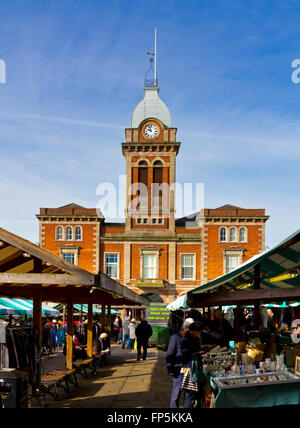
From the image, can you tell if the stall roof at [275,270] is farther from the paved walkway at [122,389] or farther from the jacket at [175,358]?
the paved walkway at [122,389]

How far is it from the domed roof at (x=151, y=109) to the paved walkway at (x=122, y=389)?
3252 centimetres

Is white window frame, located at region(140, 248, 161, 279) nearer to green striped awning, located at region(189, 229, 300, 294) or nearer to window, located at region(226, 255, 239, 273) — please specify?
window, located at region(226, 255, 239, 273)

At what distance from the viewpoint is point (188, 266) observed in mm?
42094

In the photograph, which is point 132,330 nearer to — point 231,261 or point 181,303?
point 181,303

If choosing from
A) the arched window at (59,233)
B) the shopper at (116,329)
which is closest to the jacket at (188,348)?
the shopper at (116,329)

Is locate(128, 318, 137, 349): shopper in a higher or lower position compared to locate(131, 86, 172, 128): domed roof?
lower

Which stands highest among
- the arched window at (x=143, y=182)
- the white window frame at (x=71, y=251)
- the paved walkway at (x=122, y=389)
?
the arched window at (x=143, y=182)

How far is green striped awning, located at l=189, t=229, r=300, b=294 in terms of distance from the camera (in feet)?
23.4

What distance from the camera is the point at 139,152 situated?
44.6m

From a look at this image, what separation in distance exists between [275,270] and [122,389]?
4509mm

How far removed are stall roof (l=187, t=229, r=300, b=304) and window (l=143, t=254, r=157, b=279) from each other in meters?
29.5

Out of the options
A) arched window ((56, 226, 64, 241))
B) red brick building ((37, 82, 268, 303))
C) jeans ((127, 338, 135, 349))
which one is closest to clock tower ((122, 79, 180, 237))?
red brick building ((37, 82, 268, 303))

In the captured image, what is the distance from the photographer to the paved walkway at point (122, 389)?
9328mm
